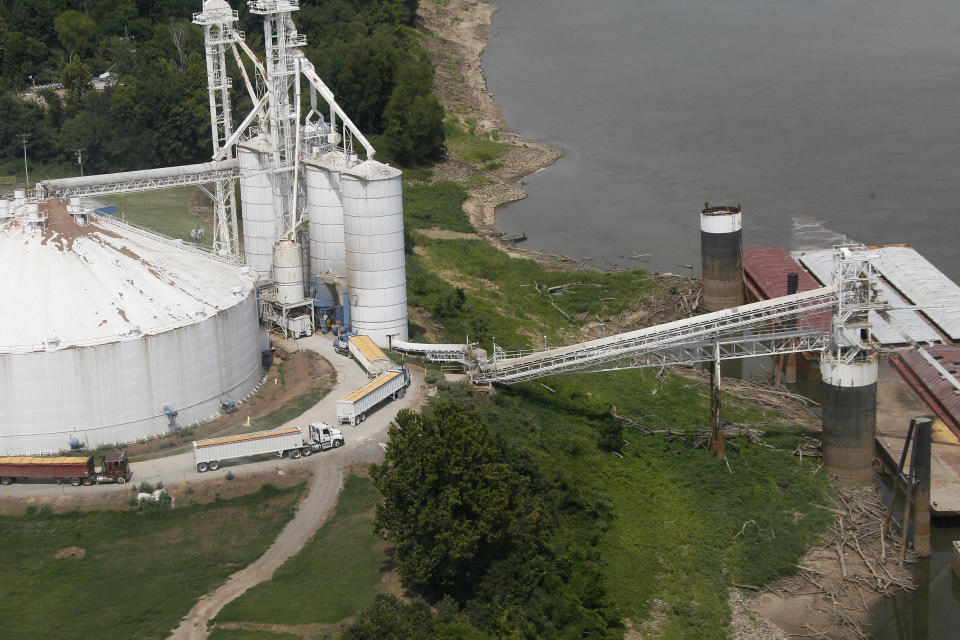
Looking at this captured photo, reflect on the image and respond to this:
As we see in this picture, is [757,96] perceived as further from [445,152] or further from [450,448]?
[450,448]

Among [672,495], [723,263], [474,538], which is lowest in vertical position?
[672,495]

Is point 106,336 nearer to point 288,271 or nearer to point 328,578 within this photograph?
point 288,271

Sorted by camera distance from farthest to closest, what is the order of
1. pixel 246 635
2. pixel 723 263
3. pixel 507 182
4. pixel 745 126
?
pixel 745 126, pixel 507 182, pixel 723 263, pixel 246 635

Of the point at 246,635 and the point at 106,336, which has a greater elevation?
the point at 106,336

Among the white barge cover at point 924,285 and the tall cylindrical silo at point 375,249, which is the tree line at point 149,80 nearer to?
the tall cylindrical silo at point 375,249

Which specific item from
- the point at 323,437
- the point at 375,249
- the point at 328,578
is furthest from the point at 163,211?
the point at 328,578

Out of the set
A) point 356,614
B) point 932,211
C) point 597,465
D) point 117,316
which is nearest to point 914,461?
point 597,465

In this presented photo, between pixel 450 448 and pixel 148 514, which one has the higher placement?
pixel 450 448
